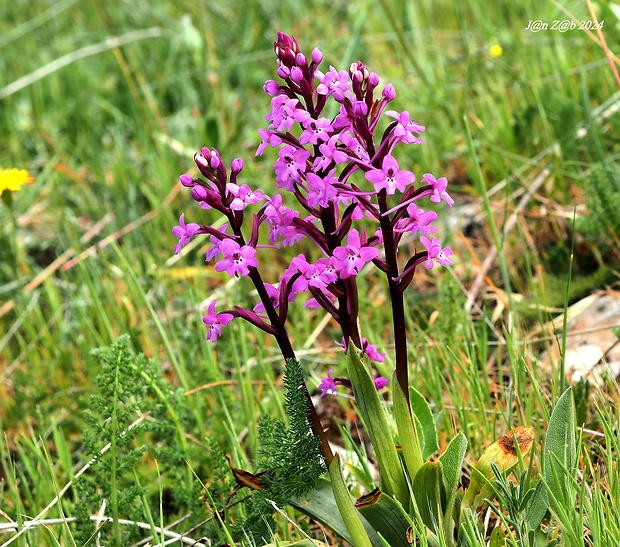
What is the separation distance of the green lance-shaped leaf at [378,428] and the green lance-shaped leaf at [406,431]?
0.8 inches

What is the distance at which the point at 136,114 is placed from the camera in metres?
4.80

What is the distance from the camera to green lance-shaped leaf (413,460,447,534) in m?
1.45

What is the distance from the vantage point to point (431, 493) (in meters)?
1.49

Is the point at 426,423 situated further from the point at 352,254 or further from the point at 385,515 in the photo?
the point at 352,254

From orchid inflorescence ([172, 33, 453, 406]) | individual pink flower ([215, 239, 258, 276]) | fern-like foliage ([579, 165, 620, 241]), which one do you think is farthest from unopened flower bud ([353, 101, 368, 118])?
fern-like foliage ([579, 165, 620, 241])

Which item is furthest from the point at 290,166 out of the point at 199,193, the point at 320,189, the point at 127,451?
the point at 127,451

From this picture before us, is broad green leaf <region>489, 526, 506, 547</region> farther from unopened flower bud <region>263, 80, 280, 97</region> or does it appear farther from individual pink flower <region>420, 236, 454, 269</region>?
unopened flower bud <region>263, 80, 280, 97</region>

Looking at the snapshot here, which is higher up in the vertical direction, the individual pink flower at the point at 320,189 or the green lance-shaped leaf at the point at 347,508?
the individual pink flower at the point at 320,189

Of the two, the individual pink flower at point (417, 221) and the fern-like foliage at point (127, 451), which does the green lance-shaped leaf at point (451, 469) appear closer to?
the individual pink flower at point (417, 221)

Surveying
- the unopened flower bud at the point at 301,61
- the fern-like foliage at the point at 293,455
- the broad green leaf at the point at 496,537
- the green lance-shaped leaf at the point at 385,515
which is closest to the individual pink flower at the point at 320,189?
the unopened flower bud at the point at 301,61

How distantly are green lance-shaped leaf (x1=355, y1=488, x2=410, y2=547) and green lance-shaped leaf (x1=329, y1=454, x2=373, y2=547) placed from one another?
3 centimetres

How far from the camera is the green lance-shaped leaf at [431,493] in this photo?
1453mm

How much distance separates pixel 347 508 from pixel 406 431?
192 millimetres

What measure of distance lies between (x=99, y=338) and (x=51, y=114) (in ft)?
9.46
